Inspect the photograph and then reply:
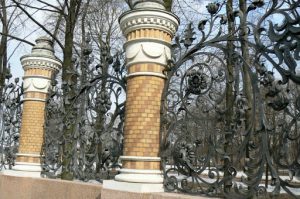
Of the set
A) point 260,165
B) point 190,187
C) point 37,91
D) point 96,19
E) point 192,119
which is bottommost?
point 190,187

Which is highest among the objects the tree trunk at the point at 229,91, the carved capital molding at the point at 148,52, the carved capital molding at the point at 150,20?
the carved capital molding at the point at 150,20

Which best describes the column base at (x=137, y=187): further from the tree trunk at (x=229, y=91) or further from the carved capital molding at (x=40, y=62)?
the carved capital molding at (x=40, y=62)

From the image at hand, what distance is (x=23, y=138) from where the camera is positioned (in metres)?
7.32

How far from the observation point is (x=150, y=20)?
4828 mm

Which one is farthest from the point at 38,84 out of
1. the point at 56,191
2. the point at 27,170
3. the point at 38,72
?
the point at 56,191

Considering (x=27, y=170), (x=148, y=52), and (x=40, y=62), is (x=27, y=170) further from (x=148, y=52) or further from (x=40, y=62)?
(x=148, y=52)

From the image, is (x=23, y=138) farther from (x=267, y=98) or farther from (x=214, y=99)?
(x=267, y=98)

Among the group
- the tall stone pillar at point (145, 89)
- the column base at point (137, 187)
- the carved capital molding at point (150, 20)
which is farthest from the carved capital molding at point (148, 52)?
the column base at point (137, 187)

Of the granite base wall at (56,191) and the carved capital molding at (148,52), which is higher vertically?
the carved capital molding at (148,52)

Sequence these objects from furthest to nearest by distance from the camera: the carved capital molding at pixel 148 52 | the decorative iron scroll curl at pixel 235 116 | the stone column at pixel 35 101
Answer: the stone column at pixel 35 101, the carved capital molding at pixel 148 52, the decorative iron scroll curl at pixel 235 116

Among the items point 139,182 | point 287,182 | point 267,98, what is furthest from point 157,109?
point 287,182

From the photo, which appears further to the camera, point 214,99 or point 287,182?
point 214,99

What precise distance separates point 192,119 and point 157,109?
0.45 metres

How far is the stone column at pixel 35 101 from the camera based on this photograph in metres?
7.23
